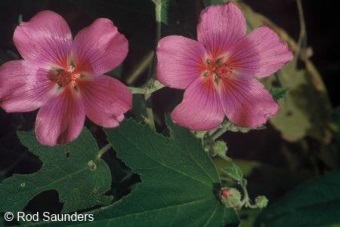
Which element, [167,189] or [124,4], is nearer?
[167,189]

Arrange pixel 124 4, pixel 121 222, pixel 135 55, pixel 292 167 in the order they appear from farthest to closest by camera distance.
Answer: pixel 292 167 → pixel 135 55 → pixel 124 4 → pixel 121 222

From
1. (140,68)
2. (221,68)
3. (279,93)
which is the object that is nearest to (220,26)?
(221,68)

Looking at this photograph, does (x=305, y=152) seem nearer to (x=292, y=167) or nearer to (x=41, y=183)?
(x=292, y=167)

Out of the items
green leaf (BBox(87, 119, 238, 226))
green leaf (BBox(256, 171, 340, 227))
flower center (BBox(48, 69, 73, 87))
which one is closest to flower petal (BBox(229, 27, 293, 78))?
green leaf (BBox(87, 119, 238, 226))

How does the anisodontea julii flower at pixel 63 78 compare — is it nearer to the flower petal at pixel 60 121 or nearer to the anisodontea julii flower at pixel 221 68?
the flower petal at pixel 60 121

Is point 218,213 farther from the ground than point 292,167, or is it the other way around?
point 218,213

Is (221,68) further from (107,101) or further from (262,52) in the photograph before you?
(107,101)

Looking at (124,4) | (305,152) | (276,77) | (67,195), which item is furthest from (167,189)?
(305,152)
